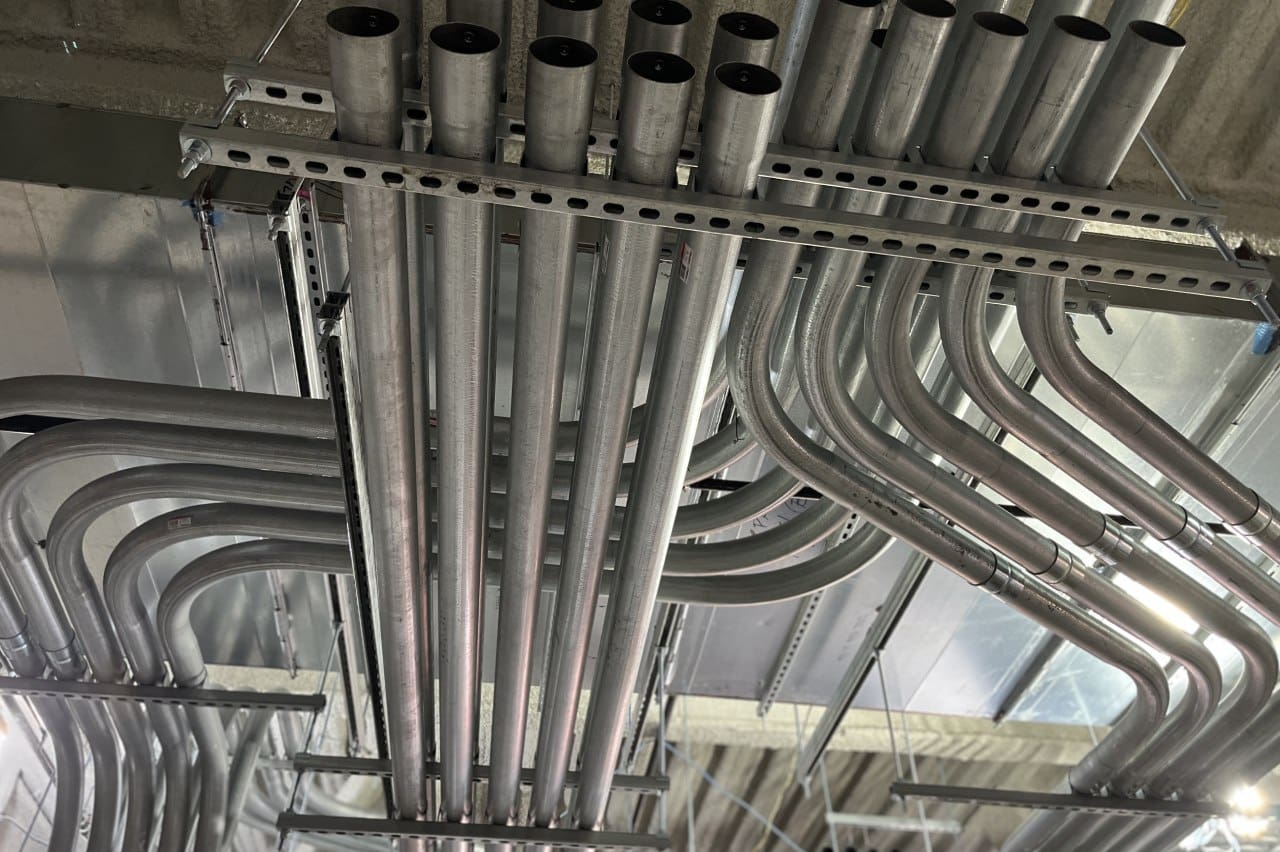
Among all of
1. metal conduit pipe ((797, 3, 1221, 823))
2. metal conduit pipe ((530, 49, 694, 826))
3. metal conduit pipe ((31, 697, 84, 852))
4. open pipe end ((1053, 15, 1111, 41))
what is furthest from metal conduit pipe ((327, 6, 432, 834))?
metal conduit pipe ((31, 697, 84, 852))

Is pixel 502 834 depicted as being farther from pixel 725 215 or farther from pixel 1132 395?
pixel 725 215

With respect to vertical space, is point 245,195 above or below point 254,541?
above

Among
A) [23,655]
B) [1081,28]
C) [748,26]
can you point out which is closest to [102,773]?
[23,655]

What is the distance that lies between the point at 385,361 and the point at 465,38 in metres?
0.53

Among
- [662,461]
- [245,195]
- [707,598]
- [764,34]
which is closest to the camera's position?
[764,34]

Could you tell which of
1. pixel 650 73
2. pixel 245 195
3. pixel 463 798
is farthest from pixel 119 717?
pixel 650 73

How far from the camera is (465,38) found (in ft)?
4.38

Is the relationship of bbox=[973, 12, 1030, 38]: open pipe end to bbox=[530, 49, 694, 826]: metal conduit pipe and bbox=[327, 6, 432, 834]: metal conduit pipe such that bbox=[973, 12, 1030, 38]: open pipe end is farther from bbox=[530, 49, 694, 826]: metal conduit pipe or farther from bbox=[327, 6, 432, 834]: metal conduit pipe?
bbox=[327, 6, 432, 834]: metal conduit pipe

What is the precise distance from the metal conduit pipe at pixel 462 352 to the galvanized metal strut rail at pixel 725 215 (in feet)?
0.21

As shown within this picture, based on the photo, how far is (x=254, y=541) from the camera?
2648mm

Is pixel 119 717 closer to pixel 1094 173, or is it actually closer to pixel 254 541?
pixel 254 541

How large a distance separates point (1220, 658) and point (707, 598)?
1884 millimetres

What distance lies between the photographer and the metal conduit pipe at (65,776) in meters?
→ 3.11

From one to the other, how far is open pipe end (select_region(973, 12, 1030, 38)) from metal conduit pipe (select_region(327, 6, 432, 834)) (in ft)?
2.38
